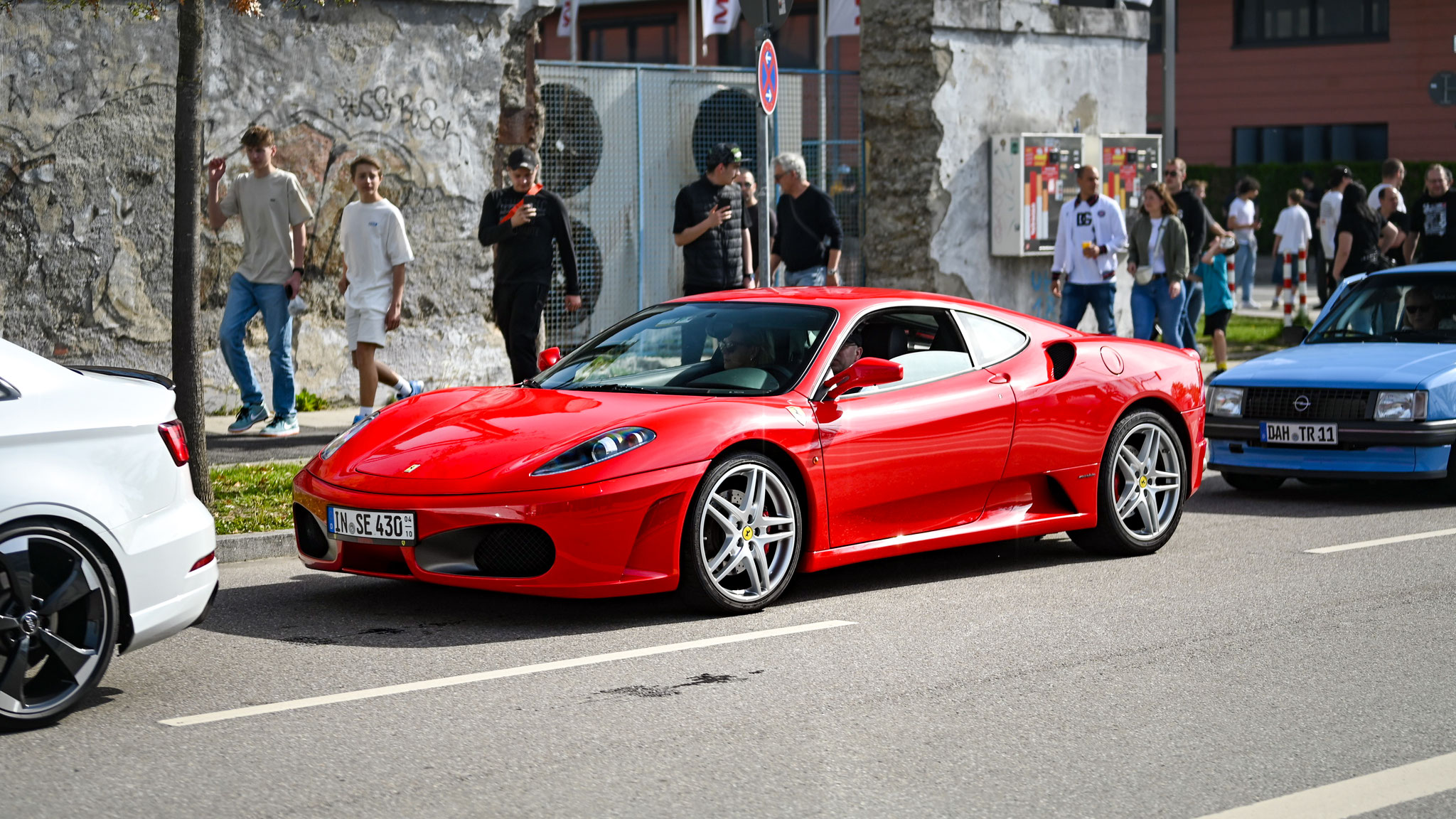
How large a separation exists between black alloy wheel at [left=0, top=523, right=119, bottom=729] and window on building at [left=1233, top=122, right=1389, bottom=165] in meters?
36.1

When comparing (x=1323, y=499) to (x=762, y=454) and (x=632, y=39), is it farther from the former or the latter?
(x=632, y=39)

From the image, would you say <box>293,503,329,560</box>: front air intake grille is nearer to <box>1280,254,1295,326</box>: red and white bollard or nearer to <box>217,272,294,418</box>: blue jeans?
<box>217,272,294,418</box>: blue jeans

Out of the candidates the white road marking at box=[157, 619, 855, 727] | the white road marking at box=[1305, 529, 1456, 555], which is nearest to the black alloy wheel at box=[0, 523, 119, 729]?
the white road marking at box=[157, 619, 855, 727]

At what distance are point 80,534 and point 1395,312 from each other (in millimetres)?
8266

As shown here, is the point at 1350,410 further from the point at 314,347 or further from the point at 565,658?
the point at 314,347

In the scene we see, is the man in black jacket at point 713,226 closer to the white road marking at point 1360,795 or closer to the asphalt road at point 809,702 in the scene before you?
the asphalt road at point 809,702

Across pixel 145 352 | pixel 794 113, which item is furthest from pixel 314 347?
pixel 794 113

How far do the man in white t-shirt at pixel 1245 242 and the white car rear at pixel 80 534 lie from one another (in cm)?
2036

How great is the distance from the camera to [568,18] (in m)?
31.4

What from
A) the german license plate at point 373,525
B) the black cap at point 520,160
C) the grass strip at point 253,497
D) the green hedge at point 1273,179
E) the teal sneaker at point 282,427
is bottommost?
the grass strip at point 253,497

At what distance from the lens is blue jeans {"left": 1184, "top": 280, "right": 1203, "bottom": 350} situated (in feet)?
50.6

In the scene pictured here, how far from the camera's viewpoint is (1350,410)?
9.86 metres

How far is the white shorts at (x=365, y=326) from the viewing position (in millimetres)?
11984

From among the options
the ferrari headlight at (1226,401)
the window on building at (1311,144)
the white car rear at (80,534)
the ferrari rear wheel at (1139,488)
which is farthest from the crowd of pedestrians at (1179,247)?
the window on building at (1311,144)
